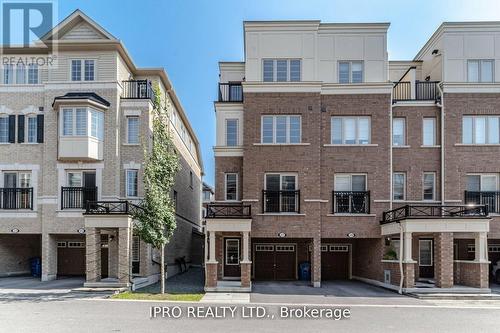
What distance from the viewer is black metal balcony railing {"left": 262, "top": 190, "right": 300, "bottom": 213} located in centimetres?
1994

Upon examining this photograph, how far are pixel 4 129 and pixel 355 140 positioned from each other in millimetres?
17927

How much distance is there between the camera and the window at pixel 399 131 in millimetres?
20906

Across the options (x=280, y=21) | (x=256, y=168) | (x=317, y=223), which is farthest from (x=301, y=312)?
(x=280, y=21)

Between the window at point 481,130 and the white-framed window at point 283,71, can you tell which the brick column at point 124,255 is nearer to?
the white-framed window at point 283,71

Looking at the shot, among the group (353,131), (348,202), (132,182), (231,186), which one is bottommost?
(348,202)

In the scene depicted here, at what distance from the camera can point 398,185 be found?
20.9 m

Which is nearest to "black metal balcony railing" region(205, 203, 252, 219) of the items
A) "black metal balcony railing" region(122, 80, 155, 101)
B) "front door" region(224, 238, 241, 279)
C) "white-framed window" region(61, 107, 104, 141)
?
"front door" region(224, 238, 241, 279)

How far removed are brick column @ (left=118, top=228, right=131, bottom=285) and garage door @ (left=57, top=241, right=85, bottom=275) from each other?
5.86m

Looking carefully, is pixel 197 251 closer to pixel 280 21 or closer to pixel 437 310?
pixel 280 21

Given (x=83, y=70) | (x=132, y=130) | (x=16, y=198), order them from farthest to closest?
(x=132, y=130) → (x=16, y=198) → (x=83, y=70)

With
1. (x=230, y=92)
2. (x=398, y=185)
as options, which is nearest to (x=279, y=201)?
(x=398, y=185)

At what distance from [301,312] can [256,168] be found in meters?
8.18

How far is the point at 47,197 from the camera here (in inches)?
830

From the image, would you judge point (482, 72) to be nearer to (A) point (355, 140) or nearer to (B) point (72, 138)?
(A) point (355, 140)
